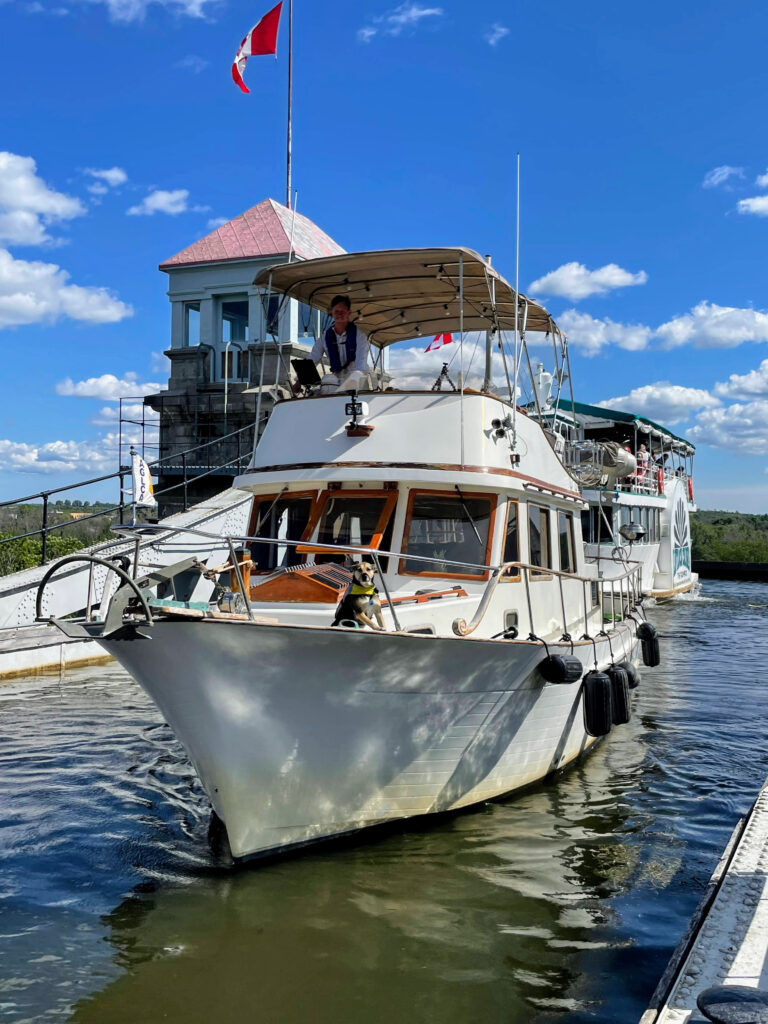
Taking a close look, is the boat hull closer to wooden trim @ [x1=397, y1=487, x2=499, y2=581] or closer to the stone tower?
wooden trim @ [x1=397, y1=487, x2=499, y2=581]

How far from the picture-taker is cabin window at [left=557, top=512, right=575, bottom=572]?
33.6 feet

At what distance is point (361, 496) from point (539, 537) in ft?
6.81

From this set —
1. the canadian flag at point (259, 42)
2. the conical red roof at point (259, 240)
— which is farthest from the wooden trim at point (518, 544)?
the conical red roof at point (259, 240)

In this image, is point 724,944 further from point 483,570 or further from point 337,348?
point 337,348

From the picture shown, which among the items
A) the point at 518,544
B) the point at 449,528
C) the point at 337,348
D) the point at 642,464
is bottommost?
the point at 518,544

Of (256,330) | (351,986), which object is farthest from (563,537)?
(256,330)

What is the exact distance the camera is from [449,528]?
8453 mm

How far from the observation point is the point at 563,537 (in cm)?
1037

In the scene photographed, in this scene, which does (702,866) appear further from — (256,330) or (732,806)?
(256,330)

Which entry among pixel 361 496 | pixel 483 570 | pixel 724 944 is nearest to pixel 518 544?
pixel 483 570

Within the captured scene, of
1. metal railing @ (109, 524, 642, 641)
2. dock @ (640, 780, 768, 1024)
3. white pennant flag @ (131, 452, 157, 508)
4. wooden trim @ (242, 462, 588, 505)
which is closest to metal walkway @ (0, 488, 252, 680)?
white pennant flag @ (131, 452, 157, 508)

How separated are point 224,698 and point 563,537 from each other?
5331 mm

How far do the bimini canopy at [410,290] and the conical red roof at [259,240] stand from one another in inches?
566

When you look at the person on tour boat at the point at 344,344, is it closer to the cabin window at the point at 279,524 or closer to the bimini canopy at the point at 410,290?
the bimini canopy at the point at 410,290
